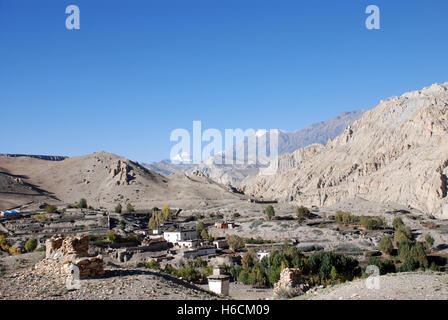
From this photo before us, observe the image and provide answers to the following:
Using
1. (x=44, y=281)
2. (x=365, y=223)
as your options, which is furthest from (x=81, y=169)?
(x=44, y=281)

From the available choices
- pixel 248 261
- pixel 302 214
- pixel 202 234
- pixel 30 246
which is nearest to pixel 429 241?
pixel 248 261

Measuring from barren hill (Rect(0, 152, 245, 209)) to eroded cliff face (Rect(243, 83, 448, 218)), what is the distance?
1906cm

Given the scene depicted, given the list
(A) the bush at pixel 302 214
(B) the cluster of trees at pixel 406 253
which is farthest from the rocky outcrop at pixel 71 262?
(A) the bush at pixel 302 214

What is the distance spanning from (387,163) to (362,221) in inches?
1637

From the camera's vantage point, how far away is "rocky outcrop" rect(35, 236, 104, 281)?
39.1 feet

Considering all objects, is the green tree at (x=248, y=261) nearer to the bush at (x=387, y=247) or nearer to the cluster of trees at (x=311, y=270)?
the cluster of trees at (x=311, y=270)

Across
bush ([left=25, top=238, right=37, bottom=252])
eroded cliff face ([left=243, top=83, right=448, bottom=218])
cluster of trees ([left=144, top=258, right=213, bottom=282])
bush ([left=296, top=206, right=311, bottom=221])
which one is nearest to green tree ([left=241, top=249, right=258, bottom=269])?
cluster of trees ([left=144, top=258, right=213, bottom=282])

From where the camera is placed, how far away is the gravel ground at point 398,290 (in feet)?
Result: 33.0

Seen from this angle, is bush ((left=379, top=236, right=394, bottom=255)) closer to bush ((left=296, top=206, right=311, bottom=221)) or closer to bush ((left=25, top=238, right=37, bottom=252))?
bush ((left=296, top=206, right=311, bottom=221))

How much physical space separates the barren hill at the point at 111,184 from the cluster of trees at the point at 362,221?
2847cm

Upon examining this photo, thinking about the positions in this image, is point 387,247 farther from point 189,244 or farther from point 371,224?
point 189,244

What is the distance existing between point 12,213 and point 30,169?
51795 millimetres

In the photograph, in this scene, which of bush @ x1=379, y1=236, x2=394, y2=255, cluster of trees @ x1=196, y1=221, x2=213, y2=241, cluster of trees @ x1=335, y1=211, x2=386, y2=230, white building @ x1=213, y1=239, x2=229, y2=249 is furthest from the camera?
cluster of trees @ x1=335, y1=211, x2=386, y2=230

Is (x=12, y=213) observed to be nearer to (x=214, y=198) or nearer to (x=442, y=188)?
(x=214, y=198)
